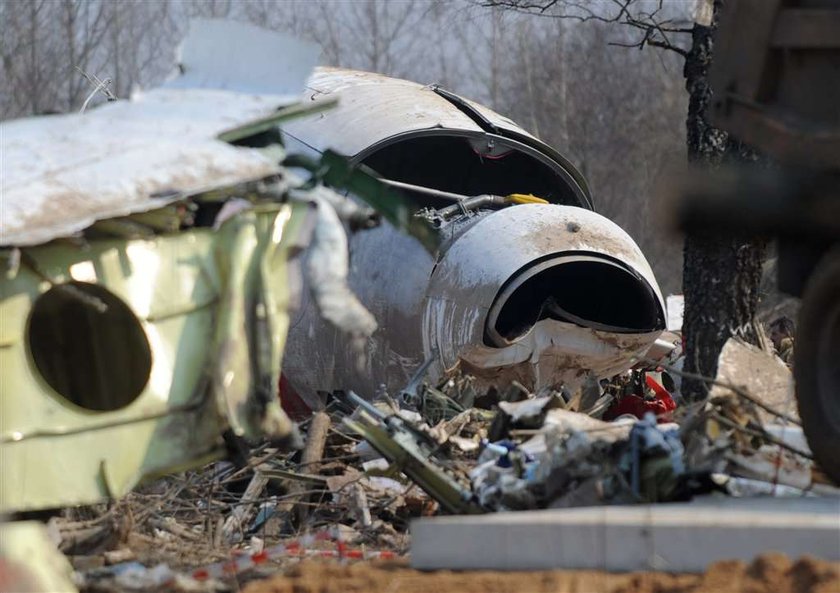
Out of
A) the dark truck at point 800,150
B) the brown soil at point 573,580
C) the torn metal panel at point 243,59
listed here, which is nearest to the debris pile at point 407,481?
the dark truck at point 800,150

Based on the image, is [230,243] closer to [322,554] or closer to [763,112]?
[322,554]

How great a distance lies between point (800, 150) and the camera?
5.77m

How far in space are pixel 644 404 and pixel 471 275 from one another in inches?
67.8

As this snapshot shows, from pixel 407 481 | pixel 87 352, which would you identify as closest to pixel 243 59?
pixel 87 352

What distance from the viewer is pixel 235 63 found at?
7270 mm

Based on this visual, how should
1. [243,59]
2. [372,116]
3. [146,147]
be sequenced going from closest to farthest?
1. [146,147]
2. [243,59]
3. [372,116]

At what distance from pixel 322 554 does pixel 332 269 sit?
1307mm

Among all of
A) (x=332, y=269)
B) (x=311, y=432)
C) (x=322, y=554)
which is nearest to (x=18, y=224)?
(x=332, y=269)

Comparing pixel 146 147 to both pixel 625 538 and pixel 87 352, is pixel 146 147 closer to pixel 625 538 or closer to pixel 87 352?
pixel 87 352

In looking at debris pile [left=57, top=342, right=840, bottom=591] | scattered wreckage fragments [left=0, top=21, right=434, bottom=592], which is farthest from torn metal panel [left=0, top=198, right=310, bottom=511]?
debris pile [left=57, top=342, right=840, bottom=591]

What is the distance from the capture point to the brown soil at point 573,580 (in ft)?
14.7

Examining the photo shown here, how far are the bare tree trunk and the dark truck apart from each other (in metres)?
4.74

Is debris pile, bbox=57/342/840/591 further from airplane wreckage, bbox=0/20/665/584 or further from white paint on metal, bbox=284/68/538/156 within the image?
white paint on metal, bbox=284/68/538/156

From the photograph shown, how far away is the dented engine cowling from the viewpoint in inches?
438
